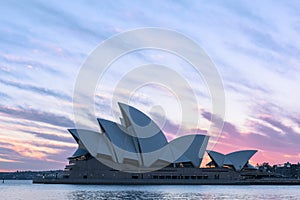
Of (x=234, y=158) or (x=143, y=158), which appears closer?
(x=143, y=158)

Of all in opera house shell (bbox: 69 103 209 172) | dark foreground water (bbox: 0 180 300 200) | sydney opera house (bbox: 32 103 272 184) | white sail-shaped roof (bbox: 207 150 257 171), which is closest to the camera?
dark foreground water (bbox: 0 180 300 200)

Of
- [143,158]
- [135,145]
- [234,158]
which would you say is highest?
[135,145]

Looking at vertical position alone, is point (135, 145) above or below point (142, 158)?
above

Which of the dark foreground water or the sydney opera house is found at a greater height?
the sydney opera house

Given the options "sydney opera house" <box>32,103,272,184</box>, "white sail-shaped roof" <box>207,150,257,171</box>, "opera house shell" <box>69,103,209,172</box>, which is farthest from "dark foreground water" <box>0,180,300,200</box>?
"white sail-shaped roof" <box>207,150,257,171</box>

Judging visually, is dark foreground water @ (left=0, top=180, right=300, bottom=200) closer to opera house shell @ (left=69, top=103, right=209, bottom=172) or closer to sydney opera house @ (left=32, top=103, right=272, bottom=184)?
opera house shell @ (left=69, top=103, right=209, bottom=172)

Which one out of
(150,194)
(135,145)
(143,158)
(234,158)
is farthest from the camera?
(234,158)

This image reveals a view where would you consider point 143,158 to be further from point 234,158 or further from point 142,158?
point 234,158

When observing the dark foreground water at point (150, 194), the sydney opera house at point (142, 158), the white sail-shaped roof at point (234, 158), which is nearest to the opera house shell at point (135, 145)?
the sydney opera house at point (142, 158)

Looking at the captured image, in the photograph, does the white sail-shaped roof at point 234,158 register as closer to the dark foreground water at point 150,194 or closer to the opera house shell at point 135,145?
the opera house shell at point 135,145

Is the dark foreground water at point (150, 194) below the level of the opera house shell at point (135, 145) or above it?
below

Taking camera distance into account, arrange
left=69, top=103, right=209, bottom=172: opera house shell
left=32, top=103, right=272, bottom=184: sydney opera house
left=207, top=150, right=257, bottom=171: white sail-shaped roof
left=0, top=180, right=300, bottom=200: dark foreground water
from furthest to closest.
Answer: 1. left=207, top=150, right=257, bottom=171: white sail-shaped roof
2. left=32, top=103, right=272, bottom=184: sydney opera house
3. left=69, top=103, right=209, bottom=172: opera house shell
4. left=0, top=180, right=300, bottom=200: dark foreground water

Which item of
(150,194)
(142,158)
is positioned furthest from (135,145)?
(150,194)

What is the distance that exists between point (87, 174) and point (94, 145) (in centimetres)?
909
